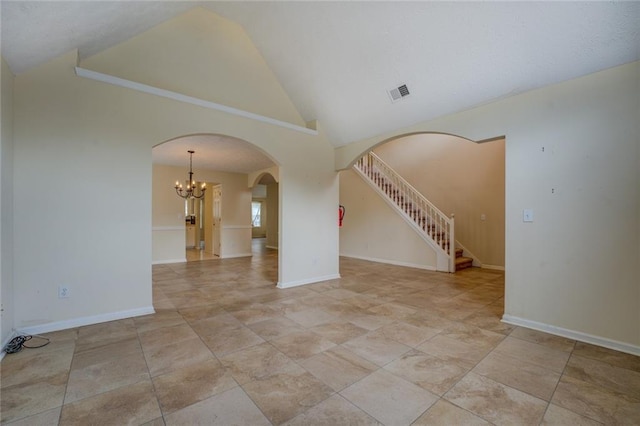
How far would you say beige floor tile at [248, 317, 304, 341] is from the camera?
2.87m

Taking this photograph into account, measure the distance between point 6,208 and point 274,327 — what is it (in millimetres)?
2850

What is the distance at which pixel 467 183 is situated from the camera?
712cm

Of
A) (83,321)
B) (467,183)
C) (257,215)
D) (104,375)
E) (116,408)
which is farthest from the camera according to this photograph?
(257,215)

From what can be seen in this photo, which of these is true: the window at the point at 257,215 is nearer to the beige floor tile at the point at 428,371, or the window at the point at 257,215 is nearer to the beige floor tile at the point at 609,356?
the beige floor tile at the point at 428,371

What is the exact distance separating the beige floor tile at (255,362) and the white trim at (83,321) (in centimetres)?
173

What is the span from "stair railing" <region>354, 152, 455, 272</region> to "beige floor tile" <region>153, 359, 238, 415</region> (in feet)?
16.5

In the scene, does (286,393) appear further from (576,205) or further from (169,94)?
(169,94)

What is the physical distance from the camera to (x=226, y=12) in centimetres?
399

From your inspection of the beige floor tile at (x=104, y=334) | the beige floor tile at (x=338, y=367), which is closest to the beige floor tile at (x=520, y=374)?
the beige floor tile at (x=338, y=367)

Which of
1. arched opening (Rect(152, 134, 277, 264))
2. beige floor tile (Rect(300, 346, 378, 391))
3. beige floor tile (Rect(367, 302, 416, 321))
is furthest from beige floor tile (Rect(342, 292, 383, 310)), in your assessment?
arched opening (Rect(152, 134, 277, 264))

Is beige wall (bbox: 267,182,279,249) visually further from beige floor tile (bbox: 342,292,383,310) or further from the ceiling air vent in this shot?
the ceiling air vent

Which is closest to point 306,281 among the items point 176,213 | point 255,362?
point 255,362

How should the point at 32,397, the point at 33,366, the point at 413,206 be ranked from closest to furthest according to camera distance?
the point at 32,397, the point at 33,366, the point at 413,206

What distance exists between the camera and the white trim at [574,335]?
2.53 meters
